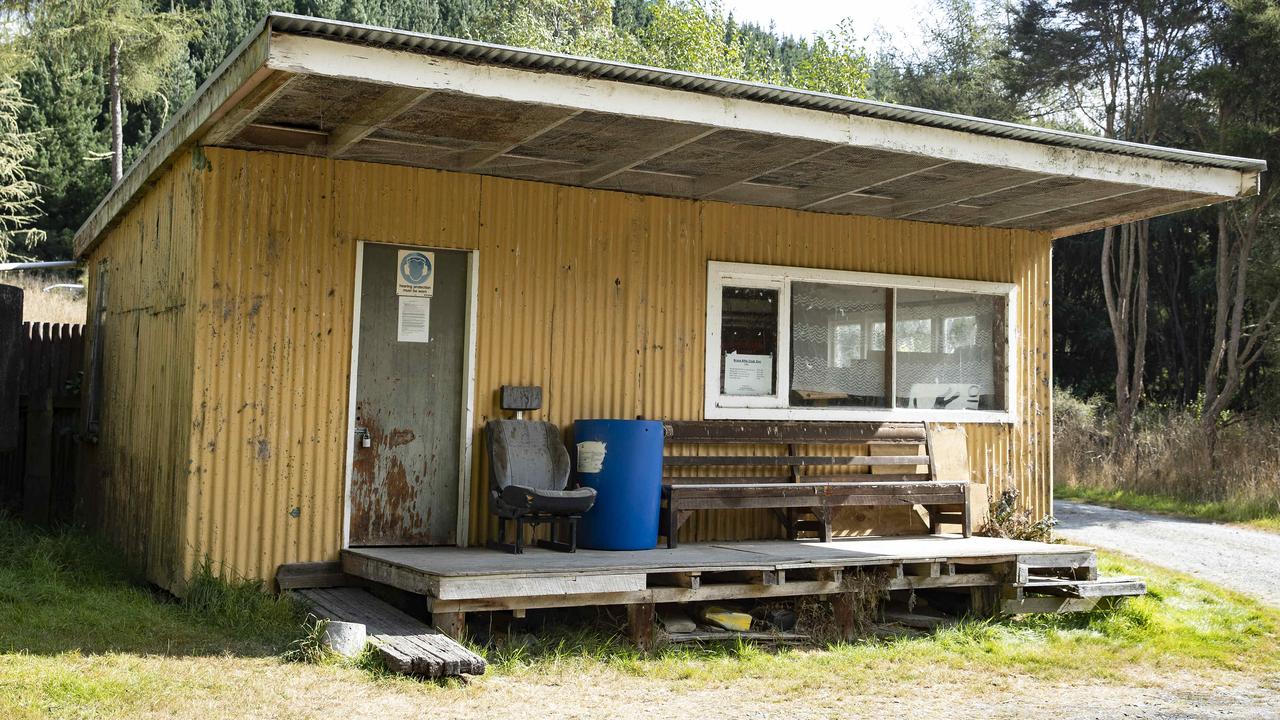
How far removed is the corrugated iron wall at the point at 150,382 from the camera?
292 inches

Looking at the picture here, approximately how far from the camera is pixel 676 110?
6.46 metres

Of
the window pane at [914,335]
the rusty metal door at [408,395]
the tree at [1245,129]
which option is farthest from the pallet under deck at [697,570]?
the tree at [1245,129]

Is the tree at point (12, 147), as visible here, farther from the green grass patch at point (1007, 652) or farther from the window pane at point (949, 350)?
the green grass patch at point (1007, 652)

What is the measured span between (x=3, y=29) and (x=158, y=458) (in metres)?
18.0

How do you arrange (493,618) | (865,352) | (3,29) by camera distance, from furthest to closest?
(3,29), (865,352), (493,618)

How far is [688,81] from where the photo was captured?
638 centimetres

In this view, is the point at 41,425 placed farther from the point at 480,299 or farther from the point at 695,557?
the point at 695,557

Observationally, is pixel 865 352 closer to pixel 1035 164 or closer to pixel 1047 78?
pixel 1035 164

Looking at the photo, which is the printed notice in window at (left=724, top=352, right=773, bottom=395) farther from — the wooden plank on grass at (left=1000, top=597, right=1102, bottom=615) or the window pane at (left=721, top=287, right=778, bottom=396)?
the wooden plank on grass at (left=1000, top=597, right=1102, bottom=615)

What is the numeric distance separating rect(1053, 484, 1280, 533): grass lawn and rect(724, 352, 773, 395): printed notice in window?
26.0ft

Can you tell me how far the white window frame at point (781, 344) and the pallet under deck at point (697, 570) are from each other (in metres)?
1.02

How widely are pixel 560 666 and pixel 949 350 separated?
4935 millimetres

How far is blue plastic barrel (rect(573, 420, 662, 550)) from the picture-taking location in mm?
7770

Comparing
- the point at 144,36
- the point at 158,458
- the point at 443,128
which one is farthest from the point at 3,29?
the point at 443,128
